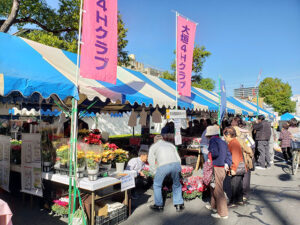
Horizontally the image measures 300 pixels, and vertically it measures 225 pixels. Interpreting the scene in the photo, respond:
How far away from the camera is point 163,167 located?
14.2ft

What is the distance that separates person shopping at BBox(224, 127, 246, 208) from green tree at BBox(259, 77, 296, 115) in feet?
149

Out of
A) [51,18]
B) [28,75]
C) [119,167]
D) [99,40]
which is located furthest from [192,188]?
[51,18]

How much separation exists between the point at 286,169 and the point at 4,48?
972 centimetres

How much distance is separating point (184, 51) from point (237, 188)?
3.78m

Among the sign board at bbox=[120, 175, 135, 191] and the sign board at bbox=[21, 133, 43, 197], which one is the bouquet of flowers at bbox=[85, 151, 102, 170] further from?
the sign board at bbox=[21, 133, 43, 197]

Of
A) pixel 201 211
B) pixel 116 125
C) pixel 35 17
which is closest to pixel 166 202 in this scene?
pixel 201 211

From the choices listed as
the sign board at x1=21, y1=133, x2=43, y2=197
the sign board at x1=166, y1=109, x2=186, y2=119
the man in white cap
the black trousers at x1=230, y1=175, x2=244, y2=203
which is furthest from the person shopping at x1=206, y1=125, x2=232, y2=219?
the sign board at x1=21, y1=133, x2=43, y2=197

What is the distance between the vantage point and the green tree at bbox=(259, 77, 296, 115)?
145ft

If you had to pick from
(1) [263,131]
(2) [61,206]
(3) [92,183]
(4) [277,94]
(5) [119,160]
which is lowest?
(2) [61,206]

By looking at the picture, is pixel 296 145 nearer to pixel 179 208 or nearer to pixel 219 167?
pixel 219 167

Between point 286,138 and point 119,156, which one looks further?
point 286,138

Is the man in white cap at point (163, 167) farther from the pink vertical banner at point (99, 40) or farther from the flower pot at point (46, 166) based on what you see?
the flower pot at point (46, 166)

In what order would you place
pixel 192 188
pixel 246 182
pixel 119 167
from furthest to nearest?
1. pixel 192 188
2. pixel 246 182
3. pixel 119 167

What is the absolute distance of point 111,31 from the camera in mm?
3975
